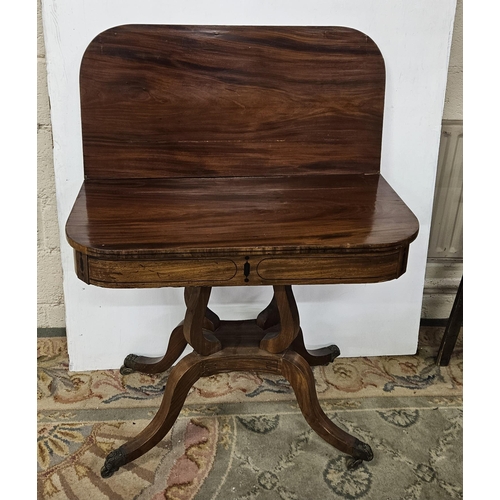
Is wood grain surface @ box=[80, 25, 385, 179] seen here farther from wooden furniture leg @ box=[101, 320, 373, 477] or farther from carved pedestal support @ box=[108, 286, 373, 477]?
wooden furniture leg @ box=[101, 320, 373, 477]

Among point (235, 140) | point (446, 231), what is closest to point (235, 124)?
point (235, 140)

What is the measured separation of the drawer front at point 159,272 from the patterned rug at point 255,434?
0.59 m

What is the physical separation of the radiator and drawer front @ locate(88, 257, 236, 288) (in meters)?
1.02

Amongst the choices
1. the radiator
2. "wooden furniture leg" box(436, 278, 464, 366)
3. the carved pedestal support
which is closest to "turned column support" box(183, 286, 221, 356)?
the carved pedestal support

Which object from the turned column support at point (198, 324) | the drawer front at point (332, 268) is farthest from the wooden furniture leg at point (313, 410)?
the drawer front at point (332, 268)

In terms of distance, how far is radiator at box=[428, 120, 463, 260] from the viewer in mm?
1864

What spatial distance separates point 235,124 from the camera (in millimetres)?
1514

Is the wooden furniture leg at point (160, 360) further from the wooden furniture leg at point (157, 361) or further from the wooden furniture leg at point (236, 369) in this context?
the wooden furniture leg at point (236, 369)

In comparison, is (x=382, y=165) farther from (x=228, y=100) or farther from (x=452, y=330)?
(x=452, y=330)

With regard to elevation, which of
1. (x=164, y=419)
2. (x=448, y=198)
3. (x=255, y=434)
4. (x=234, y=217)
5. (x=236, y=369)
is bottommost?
(x=255, y=434)

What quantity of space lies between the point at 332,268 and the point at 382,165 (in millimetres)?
602

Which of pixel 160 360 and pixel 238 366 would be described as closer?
pixel 238 366

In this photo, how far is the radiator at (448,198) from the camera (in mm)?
1864

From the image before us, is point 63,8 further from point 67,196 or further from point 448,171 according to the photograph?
point 448,171
